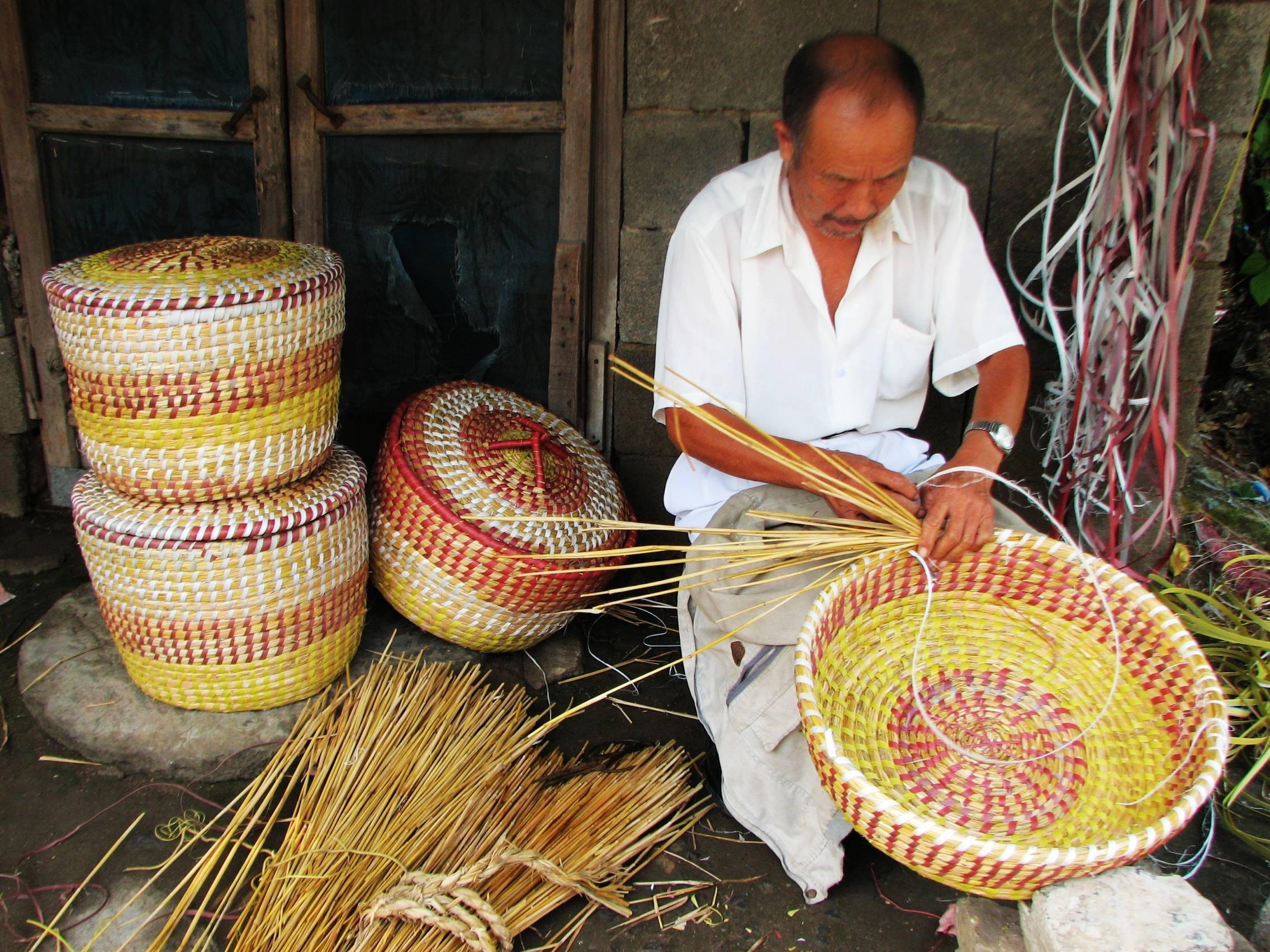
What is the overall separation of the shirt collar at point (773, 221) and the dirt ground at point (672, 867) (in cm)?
117

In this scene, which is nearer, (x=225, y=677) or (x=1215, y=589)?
(x=225, y=677)

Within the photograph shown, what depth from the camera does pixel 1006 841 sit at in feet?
5.23

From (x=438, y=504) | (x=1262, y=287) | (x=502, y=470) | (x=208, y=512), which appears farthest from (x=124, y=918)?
(x=1262, y=287)

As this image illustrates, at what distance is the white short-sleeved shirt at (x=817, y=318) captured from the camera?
2041 mm

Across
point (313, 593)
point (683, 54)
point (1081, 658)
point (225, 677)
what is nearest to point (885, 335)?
point (1081, 658)

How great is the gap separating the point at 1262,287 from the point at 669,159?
210 centimetres

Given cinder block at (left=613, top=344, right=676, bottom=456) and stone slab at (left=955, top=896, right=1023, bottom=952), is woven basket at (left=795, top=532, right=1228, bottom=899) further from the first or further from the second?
cinder block at (left=613, top=344, right=676, bottom=456)

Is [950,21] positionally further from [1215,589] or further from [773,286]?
[1215,589]

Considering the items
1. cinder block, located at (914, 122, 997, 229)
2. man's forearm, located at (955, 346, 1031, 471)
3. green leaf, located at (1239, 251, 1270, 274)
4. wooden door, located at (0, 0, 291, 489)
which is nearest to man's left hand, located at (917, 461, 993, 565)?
man's forearm, located at (955, 346, 1031, 471)

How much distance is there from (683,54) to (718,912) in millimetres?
2026

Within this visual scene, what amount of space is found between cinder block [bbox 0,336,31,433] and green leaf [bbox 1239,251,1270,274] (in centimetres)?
401

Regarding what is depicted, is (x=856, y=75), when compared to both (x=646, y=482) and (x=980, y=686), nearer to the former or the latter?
(x=980, y=686)

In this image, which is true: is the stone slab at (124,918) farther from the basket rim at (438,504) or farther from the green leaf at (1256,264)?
the green leaf at (1256,264)

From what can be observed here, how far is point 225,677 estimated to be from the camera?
7.48ft
